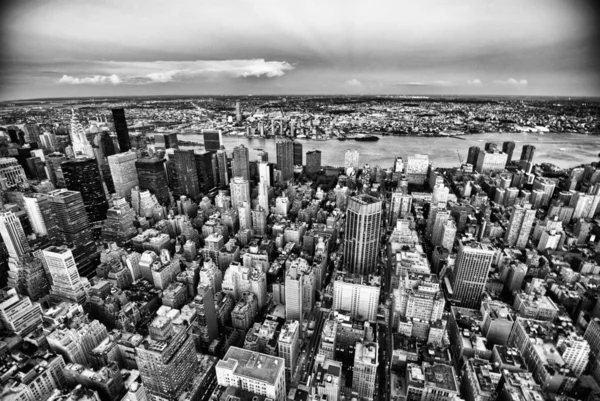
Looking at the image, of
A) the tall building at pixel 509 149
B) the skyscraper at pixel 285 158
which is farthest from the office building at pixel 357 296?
the tall building at pixel 509 149

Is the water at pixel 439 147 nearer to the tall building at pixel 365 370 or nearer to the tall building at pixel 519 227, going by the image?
the tall building at pixel 519 227

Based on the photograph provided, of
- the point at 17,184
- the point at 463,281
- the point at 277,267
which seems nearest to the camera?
the point at 463,281

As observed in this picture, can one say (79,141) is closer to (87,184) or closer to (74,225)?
(87,184)

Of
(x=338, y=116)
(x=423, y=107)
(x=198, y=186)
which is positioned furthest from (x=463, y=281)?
(x=423, y=107)

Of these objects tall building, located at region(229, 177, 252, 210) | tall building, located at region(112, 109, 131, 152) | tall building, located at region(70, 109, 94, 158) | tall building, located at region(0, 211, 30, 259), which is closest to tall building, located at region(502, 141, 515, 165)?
tall building, located at region(229, 177, 252, 210)

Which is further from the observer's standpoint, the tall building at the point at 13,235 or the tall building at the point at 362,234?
the tall building at the point at 362,234

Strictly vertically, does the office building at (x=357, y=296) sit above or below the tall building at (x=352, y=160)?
below

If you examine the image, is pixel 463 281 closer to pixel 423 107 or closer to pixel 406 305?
pixel 406 305
